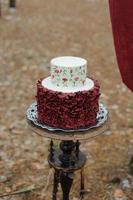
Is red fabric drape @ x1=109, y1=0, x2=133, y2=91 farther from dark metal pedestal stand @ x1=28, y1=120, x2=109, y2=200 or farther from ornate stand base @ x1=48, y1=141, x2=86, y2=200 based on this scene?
ornate stand base @ x1=48, y1=141, x2=86, y2=200

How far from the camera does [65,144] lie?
394 centimetres

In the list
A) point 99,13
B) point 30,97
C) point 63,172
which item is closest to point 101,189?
point 63,172

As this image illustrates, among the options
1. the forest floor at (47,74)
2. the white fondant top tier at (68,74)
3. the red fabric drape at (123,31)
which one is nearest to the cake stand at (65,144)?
the white fondant top tier at (68,74)

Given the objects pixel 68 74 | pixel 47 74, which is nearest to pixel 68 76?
pixel 68 74

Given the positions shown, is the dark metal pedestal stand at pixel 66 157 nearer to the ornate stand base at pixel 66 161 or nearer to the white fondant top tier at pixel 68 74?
the ornate stand base at pixel 66 161

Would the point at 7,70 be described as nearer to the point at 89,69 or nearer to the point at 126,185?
the point at 89,69

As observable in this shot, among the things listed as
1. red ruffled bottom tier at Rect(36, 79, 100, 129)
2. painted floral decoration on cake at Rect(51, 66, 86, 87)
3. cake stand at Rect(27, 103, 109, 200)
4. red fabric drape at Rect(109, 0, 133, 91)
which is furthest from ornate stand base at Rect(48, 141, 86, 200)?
red fabric drape at Rect(109, 0, 133, 91)

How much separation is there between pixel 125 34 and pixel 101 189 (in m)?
2.01

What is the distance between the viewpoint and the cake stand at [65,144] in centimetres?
358

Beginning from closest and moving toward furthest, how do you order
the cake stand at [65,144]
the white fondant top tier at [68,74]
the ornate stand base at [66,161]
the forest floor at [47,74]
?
the cake stand at [65,144] < the white fondant top tier at [68,74] < the ornate stand base at [66,161] < the forest floor at [47,74]

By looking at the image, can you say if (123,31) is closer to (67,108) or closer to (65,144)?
(67,108)

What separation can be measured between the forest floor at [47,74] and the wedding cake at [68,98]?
63.1 inches

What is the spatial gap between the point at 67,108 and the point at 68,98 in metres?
0.09

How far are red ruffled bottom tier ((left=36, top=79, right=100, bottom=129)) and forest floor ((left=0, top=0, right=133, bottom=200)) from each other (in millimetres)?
1597
